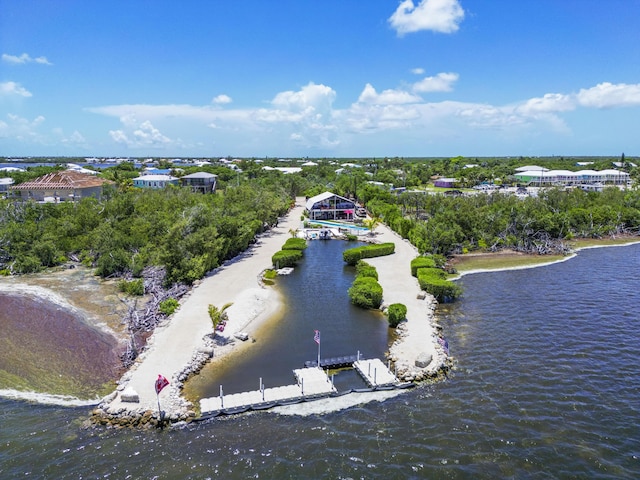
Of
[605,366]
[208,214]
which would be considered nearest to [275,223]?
[208,214]

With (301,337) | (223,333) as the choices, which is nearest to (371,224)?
(301,337)

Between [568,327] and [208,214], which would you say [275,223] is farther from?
[568,327]

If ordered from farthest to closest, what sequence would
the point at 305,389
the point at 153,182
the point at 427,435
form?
1. the point at 153,182
2. the point at 305,389
3. the point at 427,435

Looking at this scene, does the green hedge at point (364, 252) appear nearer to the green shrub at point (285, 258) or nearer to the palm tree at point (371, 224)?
the green shrub at point (285, 258)

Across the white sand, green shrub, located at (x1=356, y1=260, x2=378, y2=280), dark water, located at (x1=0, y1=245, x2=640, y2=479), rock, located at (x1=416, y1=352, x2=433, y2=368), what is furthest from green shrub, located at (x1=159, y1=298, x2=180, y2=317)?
rock, located at (x1=416, y1=352, x2=433, y2=368)

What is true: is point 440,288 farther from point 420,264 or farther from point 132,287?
point 132,287

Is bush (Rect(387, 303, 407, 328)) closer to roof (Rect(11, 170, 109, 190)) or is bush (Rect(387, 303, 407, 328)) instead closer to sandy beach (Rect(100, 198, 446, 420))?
sandy beach (Rect(100, 198, 446, 420))
